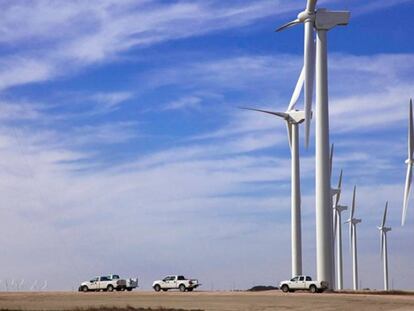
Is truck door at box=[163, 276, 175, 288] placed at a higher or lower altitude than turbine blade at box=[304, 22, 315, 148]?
lower

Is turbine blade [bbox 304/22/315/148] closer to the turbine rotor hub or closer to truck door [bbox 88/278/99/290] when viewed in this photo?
the turbine rotor hub

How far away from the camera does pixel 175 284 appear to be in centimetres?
9462

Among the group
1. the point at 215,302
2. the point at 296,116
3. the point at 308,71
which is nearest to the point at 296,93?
the point at 296,116

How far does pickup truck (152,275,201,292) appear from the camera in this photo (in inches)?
3669

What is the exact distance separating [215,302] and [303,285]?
19045 mm

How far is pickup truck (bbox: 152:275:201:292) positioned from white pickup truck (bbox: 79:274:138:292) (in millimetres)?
2887

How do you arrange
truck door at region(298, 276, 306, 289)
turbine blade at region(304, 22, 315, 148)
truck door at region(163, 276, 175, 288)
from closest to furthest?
turbine blade at region(304, 22, 315, 148), truck door at region(298, 276, 306, 289), truck door at region(163, 276, 175, 288)

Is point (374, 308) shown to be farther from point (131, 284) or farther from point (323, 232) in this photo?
point (131, 284)

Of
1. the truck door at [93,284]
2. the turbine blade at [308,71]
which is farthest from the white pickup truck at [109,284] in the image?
the turbine blade at [308,71]

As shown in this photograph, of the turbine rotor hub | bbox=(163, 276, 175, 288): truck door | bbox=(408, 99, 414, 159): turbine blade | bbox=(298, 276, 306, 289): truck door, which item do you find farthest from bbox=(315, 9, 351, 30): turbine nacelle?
bbox=(163, 276, 175, 288): truck door

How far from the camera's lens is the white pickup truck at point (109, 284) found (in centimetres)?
9681

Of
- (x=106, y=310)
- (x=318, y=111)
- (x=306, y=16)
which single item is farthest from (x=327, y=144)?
(x=106, y=310)

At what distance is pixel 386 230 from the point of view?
155250 millimetres

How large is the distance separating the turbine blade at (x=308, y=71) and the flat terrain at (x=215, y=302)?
17.3 metres
